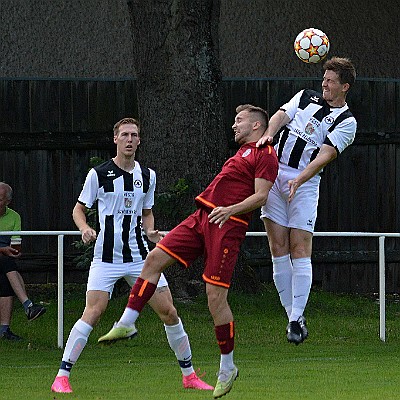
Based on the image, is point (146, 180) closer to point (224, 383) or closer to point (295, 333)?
point (295, 333)

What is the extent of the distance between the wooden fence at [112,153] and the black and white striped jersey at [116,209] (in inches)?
235

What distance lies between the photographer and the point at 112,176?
10539mm

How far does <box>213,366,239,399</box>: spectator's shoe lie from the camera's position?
917 cm

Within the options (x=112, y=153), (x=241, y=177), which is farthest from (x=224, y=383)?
(x=112, y=153)

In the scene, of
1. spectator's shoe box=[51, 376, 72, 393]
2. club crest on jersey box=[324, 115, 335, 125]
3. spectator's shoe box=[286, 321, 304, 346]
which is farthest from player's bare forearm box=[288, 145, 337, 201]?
spectator's shoe box=[51, 376, 72, 393]

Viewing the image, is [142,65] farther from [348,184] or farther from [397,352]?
[397,352]

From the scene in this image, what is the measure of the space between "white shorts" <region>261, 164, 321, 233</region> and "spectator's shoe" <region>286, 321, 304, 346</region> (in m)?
0.78

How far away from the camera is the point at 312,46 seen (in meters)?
11.9

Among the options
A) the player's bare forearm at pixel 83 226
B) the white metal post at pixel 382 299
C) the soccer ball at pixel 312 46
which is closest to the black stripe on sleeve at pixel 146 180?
the player's bare forearm at pixel 83 226

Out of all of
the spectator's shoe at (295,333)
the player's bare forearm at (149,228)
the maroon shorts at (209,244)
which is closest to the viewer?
the maroon shorts at (209,244)

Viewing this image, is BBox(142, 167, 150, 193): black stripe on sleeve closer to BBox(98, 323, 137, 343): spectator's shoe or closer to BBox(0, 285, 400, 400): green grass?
BBox(0, 285, 400, 400): green grass

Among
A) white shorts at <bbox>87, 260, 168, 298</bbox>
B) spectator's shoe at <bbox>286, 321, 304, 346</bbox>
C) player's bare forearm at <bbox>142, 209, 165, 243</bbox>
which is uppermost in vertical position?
player's bare forearm at <bbox>142, 209, 165, 243</bbox>

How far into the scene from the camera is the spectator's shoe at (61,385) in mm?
10094

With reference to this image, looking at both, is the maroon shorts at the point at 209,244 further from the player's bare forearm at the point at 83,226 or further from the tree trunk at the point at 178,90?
the tree trunk at the point at 178,90
